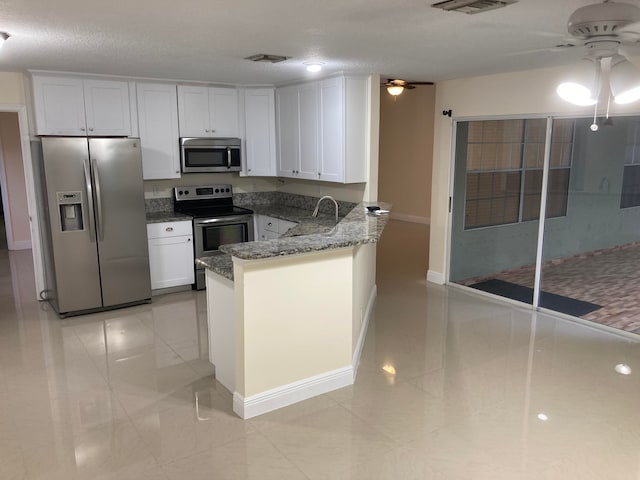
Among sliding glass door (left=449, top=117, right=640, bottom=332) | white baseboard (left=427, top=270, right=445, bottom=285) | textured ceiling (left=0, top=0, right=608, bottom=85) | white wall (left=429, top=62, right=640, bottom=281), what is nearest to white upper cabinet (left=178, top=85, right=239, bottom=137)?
textured ceiling (left=0, top=0, right=608, bottom=85)

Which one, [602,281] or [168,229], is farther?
[168,229]

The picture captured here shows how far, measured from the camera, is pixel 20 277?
6371 mm

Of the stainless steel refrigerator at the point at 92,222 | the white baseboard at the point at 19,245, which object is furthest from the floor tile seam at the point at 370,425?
the white baseboard at the point at 19,245

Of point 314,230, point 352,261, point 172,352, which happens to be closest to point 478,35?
point 352,261

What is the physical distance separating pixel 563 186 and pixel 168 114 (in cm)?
418

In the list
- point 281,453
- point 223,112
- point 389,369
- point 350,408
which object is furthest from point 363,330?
point 223,112

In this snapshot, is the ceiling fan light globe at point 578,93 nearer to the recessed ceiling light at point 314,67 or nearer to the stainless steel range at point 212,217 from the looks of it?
the recessed ceiling light at point 314,67

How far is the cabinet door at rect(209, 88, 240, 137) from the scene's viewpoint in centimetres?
584

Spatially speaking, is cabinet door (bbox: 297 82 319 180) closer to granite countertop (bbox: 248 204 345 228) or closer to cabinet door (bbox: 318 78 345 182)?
cabinet door (bbox: 318 78 345 182)

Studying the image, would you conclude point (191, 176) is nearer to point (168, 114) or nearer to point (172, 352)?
point (168, 114)

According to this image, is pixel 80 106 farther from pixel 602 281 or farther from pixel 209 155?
pixel 602 281

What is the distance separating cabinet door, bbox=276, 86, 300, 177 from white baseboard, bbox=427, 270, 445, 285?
6.68 feet

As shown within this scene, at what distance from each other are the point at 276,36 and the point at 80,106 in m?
2.76

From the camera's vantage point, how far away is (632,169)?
14.4ft
